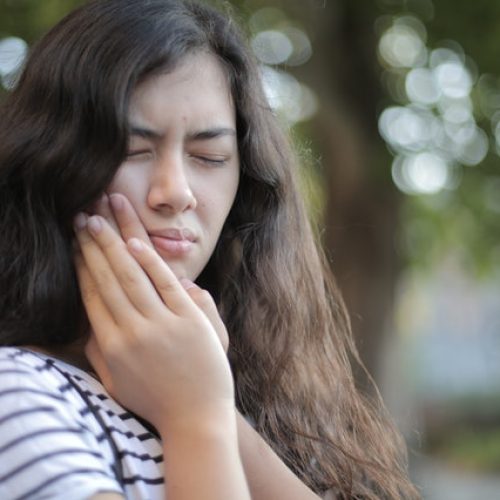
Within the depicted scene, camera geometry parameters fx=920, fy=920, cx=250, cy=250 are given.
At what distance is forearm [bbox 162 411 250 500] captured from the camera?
4.58 ft

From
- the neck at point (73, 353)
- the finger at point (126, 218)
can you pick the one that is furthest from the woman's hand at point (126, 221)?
the neck at point (73, 353)

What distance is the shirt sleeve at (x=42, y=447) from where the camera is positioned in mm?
1305

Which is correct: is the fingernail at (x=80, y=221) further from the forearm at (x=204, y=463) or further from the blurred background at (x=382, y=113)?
the blurred background at (x=382, y=113)

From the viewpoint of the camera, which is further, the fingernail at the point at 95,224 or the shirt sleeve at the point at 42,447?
the fingernail at the point at 95,224

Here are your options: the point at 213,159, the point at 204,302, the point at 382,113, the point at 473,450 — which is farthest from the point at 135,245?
the point at 473,450

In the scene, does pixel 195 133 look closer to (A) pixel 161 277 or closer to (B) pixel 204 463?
(A) pixel 161 277

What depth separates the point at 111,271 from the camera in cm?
161

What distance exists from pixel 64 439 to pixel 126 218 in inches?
17.4

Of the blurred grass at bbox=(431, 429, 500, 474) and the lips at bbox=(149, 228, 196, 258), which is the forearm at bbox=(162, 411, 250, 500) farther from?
the blurred grass at bbox=(431, 429, 500, 474)

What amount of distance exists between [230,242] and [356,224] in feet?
18.1

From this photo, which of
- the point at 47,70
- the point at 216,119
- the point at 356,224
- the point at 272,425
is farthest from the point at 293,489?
the point at 356,224

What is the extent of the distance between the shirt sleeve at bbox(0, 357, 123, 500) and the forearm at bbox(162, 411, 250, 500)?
0.10 m

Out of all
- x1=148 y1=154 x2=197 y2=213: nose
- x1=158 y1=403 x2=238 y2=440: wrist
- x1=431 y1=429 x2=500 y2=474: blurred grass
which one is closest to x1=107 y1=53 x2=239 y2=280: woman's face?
x1=148 y1=154 x2=197 y2=213: nose

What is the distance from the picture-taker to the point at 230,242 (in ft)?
6.91
